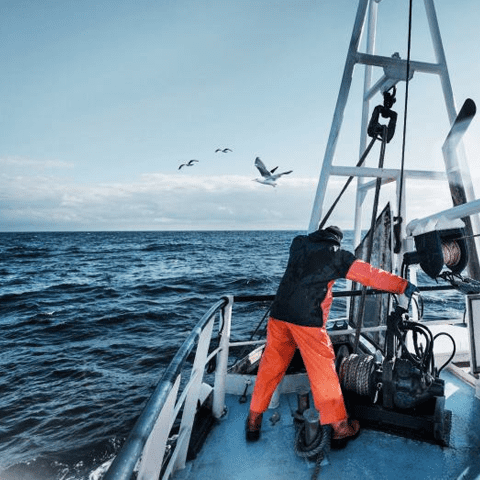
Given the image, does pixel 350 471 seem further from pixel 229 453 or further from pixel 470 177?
pixel 470 177

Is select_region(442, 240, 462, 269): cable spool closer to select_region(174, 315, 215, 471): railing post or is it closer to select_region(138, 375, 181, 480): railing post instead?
select_region(174, 315, 215, 471): railing post

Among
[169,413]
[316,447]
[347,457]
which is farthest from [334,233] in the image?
[169,413]

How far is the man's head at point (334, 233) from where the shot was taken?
10.3 feet

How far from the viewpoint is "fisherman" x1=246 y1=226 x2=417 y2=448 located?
2.91 metres

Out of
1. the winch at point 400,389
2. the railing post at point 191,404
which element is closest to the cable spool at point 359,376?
the winch at point 400,389

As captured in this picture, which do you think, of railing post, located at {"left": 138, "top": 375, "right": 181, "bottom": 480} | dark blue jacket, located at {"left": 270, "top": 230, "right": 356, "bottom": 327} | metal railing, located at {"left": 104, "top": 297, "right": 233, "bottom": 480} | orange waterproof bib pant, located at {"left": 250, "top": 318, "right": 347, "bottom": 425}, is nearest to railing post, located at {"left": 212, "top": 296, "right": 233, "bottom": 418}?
metal railing, located at {"left": 104, "top": 297, "right": 233, "bottom": 480}

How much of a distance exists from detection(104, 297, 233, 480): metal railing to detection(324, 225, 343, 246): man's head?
122 cm

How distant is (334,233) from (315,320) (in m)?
0.83

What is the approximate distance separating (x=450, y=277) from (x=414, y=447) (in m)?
1.54

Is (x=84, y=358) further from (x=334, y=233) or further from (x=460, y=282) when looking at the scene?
(x=460, y=282)

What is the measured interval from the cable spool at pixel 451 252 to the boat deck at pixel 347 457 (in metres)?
1.62

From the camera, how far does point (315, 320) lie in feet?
9.96

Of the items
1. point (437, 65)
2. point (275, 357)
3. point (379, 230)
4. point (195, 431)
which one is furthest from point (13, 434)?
point (437, 65)

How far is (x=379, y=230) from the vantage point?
487 centimetres
